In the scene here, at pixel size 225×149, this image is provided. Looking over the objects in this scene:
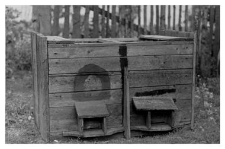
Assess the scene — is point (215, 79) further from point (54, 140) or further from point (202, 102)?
point (54, 140)

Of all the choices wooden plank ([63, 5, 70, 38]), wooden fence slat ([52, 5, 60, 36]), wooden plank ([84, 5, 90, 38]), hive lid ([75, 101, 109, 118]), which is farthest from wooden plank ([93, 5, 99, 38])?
hive lid ([75, 101, 109, 118])

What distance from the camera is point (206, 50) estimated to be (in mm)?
9180

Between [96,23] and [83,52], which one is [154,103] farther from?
[96,23]

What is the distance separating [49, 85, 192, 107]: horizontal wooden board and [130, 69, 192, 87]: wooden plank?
0.22ft

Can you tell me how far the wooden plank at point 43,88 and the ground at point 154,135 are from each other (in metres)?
Result: 0.21

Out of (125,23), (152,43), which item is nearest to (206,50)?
(125,23)

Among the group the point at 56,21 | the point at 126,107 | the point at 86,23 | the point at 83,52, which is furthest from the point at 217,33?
the point at 83,52

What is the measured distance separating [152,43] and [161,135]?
1.28 metres

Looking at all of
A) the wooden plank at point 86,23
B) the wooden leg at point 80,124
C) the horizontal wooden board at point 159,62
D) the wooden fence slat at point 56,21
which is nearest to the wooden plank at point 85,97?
the wooden leg at point 80,124

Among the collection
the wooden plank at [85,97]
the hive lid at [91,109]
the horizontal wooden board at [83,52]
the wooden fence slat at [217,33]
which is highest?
the wooden fence slat at [217,33]

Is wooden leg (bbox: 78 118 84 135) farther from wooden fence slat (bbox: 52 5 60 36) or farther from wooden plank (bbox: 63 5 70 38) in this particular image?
wooden fence slat (bbox: 52 5 60 36)

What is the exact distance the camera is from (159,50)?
538 centimetres

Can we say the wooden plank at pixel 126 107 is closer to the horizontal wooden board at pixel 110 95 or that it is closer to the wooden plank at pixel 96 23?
the horizontal wooden board at pixel 110 95

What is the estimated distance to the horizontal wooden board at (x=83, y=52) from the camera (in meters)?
4.88
